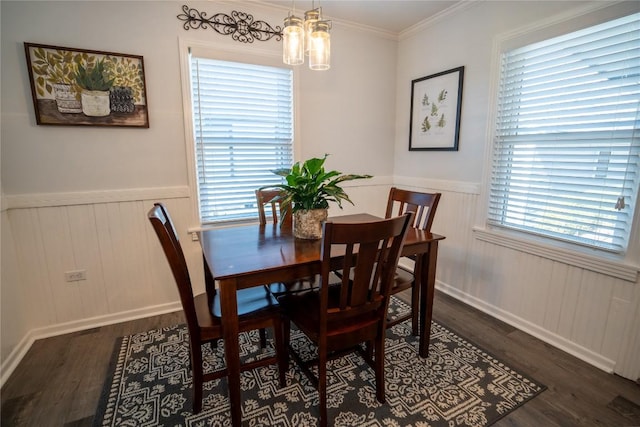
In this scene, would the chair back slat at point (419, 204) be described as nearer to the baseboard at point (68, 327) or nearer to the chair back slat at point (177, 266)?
the chair back slat at point (177, 266)

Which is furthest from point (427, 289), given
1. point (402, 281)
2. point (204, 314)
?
point (204, 314)

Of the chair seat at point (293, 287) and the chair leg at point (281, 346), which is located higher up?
the chair seat at point (293, 287)

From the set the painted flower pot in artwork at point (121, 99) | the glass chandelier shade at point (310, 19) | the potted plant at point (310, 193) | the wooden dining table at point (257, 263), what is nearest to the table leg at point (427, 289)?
the wooden dining table at point (257, 263)

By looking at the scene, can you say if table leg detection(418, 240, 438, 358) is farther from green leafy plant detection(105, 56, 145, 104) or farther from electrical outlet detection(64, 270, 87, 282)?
electrical outlet detection(64, 270, 87, 282)

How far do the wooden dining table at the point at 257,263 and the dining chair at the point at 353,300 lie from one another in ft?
0.61

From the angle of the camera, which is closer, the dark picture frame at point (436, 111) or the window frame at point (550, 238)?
the window frame at point (550, 238)

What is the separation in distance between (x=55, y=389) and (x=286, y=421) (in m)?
1.37

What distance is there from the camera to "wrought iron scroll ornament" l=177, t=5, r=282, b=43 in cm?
238

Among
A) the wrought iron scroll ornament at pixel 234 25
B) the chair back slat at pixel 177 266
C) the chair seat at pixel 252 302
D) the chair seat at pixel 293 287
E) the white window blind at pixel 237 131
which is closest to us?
the chair back slat at pixel 177 266

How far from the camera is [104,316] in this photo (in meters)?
2.41

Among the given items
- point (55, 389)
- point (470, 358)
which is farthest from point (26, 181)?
point (470, 358)

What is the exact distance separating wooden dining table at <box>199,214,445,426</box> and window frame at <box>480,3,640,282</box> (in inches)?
36.1

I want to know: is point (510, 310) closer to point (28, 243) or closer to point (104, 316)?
point (104, 316)

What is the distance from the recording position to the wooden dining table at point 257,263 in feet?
4.49
